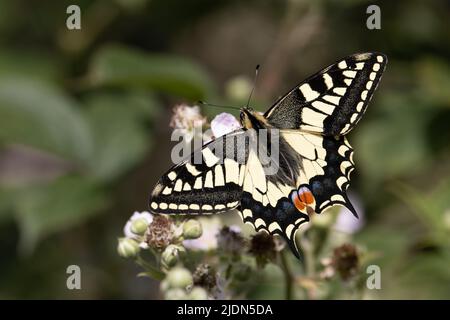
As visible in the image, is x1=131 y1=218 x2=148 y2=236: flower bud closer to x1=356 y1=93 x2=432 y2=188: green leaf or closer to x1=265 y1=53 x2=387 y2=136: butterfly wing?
x1=265 y1=53 x2=387 y2=136: butterfly wing

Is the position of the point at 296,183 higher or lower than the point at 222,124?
lower

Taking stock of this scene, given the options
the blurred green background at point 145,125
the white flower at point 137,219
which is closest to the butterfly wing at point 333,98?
the blurred green background at point 145,125

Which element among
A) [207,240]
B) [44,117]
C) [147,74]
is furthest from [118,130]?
[207,240]

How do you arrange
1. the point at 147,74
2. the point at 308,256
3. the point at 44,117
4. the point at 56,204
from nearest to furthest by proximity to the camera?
the point at 308,256, the point at 147,74, the point at 56,204, the point at 44,117

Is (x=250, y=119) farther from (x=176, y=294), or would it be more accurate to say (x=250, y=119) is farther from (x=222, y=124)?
(x=176, y=294)

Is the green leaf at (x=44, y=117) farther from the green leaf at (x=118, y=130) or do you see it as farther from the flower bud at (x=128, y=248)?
the flower bud at (x=128, y=248)

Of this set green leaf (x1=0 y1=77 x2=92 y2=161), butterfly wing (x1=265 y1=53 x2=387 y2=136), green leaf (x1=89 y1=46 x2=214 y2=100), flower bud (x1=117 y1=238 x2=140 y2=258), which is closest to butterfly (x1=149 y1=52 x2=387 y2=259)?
butterfly wing (x1=265 y1=53 x2=387 y2=136)

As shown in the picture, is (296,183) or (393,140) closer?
(296,183)
